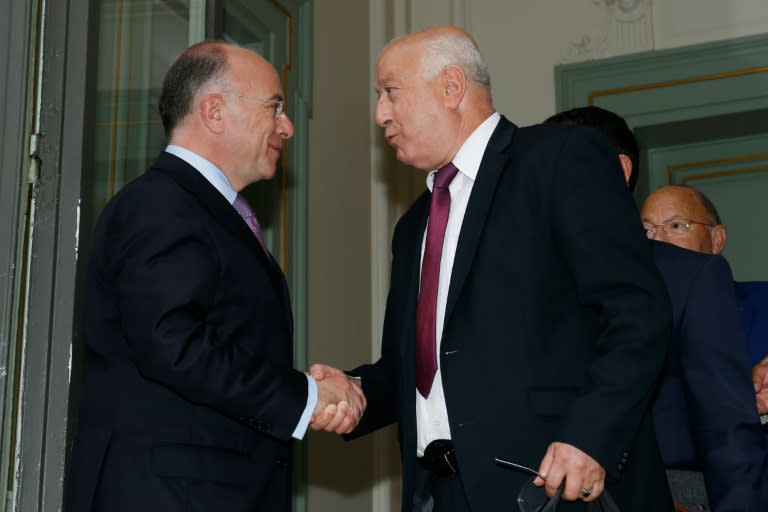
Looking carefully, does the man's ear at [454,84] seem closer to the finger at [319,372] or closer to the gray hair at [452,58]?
the gray hair at [452,58]

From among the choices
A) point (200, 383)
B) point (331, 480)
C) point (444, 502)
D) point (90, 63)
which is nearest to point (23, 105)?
point (90, 63)

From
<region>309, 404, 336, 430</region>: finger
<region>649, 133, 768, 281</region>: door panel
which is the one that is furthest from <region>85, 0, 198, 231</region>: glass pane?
<region>649, 133, 768, 281</region>: door panel

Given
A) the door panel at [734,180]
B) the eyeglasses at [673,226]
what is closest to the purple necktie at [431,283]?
the eyeglasses at [673,226]

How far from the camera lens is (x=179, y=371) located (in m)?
2.28

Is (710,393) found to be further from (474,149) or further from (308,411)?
(308,411)

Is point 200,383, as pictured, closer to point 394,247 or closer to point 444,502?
point 444,502

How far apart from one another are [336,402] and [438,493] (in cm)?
36

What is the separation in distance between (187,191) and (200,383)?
1.58 feet

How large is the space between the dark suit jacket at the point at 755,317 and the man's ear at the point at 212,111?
1523mm

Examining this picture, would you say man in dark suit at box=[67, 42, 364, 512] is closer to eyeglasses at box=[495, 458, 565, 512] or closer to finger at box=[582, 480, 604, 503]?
eyeglasses at box=[495, 458, 565, 512]

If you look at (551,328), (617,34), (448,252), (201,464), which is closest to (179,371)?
(201,464)

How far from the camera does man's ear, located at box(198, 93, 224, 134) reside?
280 centimetres

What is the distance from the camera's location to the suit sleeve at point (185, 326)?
7.54ft

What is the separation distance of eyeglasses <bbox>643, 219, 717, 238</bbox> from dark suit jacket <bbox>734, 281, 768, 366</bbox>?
0.37 m
